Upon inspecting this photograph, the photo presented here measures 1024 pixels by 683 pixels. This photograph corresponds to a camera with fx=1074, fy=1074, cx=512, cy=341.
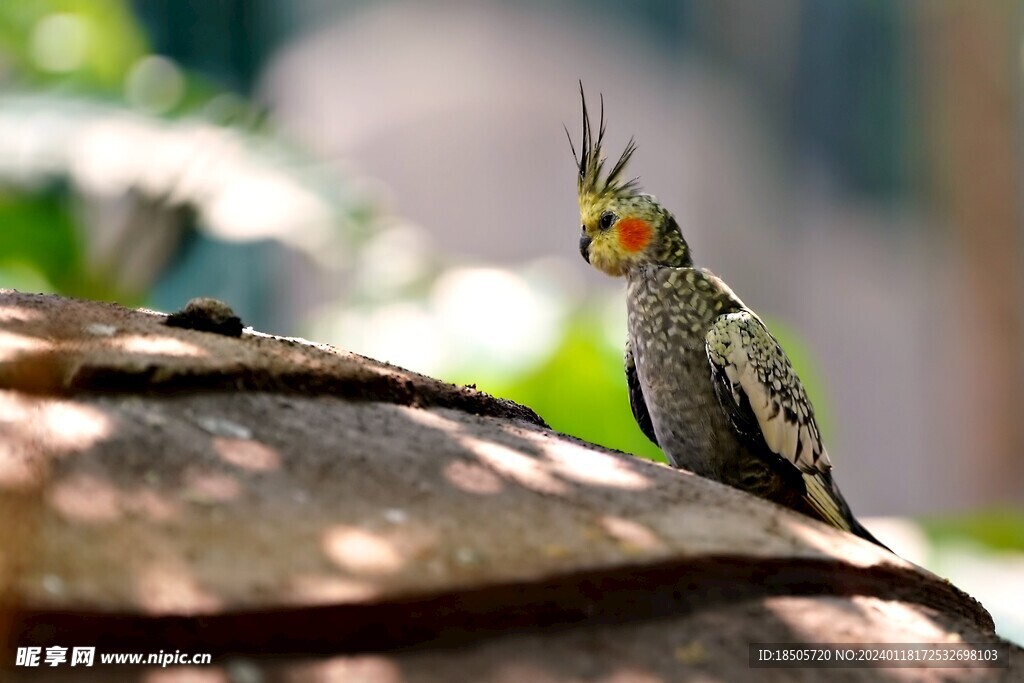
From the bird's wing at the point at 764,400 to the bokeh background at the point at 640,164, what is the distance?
5.00 metres

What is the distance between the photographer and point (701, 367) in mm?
3955

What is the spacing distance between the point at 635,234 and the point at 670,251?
0.15m

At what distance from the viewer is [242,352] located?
322 cm

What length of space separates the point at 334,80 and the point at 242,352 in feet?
33.1

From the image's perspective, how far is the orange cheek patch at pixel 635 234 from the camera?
13.9 feet

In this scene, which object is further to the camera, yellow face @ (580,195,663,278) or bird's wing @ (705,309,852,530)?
yellow face @ (580,195,663,278)

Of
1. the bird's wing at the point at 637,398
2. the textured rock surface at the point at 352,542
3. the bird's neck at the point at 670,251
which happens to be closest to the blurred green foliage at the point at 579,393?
the bird's wing at the point at 637,398

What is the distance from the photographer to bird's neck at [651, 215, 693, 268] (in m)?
4.23

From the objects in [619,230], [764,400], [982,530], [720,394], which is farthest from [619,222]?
[982,530]

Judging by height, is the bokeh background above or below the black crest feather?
above

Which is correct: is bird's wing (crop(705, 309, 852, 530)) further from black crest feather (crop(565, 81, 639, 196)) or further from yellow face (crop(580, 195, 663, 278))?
black crest feather (crop(565, 81, 639, 196))

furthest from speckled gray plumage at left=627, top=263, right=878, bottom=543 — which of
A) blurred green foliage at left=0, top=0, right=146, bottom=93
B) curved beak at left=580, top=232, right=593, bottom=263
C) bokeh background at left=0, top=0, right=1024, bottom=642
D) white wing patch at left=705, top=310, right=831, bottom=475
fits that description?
blurred green foliage at left=0, top=0, right=146, bottom=93

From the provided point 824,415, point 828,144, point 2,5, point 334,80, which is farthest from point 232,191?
point 828,144

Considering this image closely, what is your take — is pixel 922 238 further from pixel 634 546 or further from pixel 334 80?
pixel 634 546
